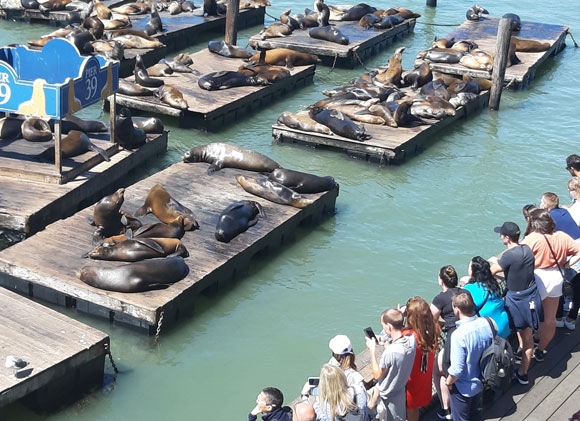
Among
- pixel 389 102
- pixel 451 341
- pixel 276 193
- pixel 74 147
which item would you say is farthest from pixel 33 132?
pixel 451 341

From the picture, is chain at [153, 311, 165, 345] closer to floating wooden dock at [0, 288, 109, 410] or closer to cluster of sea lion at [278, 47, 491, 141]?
floating wooden dock at [0, 288, 109, 410]

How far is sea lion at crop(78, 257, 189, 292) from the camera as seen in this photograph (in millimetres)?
8719

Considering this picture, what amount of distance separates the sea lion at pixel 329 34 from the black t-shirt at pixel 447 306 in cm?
1354

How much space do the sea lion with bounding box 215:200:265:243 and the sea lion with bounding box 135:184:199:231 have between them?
0.36 meters

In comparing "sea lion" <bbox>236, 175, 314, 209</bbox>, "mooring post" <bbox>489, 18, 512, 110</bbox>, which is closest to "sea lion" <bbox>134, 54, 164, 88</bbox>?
"sea lion" <bbox>236, 175, 314, 209</bbox>

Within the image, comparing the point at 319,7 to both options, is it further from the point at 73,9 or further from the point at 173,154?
the point at 173,154

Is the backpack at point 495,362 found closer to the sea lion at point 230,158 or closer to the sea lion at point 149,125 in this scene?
the sea lion at point 230,158

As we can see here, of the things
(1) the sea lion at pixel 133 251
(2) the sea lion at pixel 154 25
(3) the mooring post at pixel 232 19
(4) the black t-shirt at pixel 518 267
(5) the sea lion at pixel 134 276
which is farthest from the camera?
(2) the sea lion at pixel 154 25

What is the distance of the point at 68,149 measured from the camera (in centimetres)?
1166

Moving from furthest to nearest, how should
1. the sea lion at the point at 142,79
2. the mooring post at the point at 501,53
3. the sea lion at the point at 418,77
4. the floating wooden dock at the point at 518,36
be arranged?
the floating wooden dock at the point at 518,36
the sea lion at the point at 418,77
the mooring post at the point at 501,53
the sea lion at the point at 142,79

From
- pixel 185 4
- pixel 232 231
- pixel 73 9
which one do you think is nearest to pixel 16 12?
pixel 73 9

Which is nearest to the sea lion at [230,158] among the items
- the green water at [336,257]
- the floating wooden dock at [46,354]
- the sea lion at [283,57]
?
the green water at [336,257]

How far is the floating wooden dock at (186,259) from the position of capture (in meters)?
8.73

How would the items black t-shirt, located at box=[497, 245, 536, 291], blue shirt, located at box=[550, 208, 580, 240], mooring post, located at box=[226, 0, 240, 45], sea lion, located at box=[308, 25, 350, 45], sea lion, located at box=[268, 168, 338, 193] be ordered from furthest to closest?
1. sea lion, located at box=[308, 25, 350, 45]
2. mooring post, located at box=[226, 0, 240, 45]
3. sea lion, located at box=[268, 168, 338, 193]
4. blue shirt, located at box=[550, 208, 580, 240]
5. black t-shirt, located at box=[497, 245, 536, 291]
